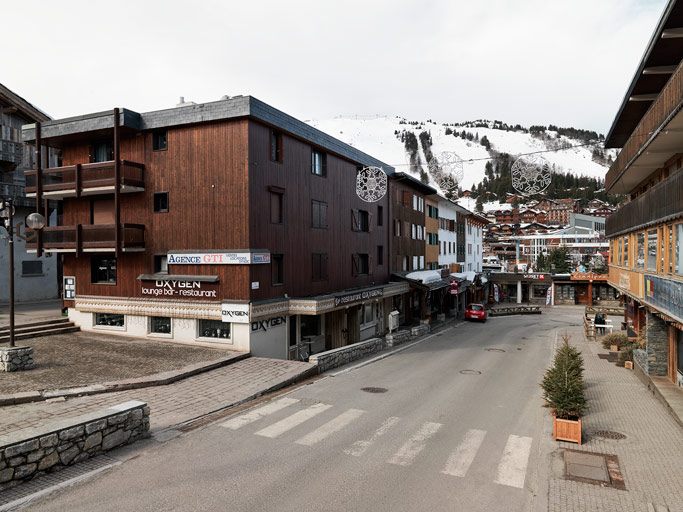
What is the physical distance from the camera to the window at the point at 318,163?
1060 inches

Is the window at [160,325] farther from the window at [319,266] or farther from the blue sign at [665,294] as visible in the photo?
the blue sign at [665,294]

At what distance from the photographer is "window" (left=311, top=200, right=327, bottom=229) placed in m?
26.7

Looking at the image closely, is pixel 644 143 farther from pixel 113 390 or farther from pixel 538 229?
pixel 538 229

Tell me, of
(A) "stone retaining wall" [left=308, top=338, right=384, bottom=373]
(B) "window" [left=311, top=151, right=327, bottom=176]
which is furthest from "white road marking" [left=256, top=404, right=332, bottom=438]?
(B) "window" [left=311, top=151, right=327, bottom=176]

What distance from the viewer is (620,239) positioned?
2630 centimetres

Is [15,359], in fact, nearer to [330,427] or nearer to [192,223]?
[192,223]

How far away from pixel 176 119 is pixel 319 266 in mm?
10737

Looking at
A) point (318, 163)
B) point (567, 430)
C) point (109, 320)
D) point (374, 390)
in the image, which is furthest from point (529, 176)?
point (109, 320)

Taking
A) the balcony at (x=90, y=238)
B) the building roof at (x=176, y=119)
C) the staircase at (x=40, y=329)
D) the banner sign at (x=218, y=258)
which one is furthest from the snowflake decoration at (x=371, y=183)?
the staircase at (x=40, y=329)

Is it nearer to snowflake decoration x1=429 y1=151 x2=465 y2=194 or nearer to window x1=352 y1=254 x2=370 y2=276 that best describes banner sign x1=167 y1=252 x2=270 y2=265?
snowflake decoration x1=429 y1=151 x2=465 y2=194

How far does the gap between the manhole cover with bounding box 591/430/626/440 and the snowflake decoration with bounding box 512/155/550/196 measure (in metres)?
6.76

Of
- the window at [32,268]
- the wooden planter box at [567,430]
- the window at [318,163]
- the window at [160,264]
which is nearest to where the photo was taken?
the wooden planter box at [567,430]

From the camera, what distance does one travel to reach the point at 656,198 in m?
16.4

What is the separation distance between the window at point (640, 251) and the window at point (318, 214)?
15.8 meters
